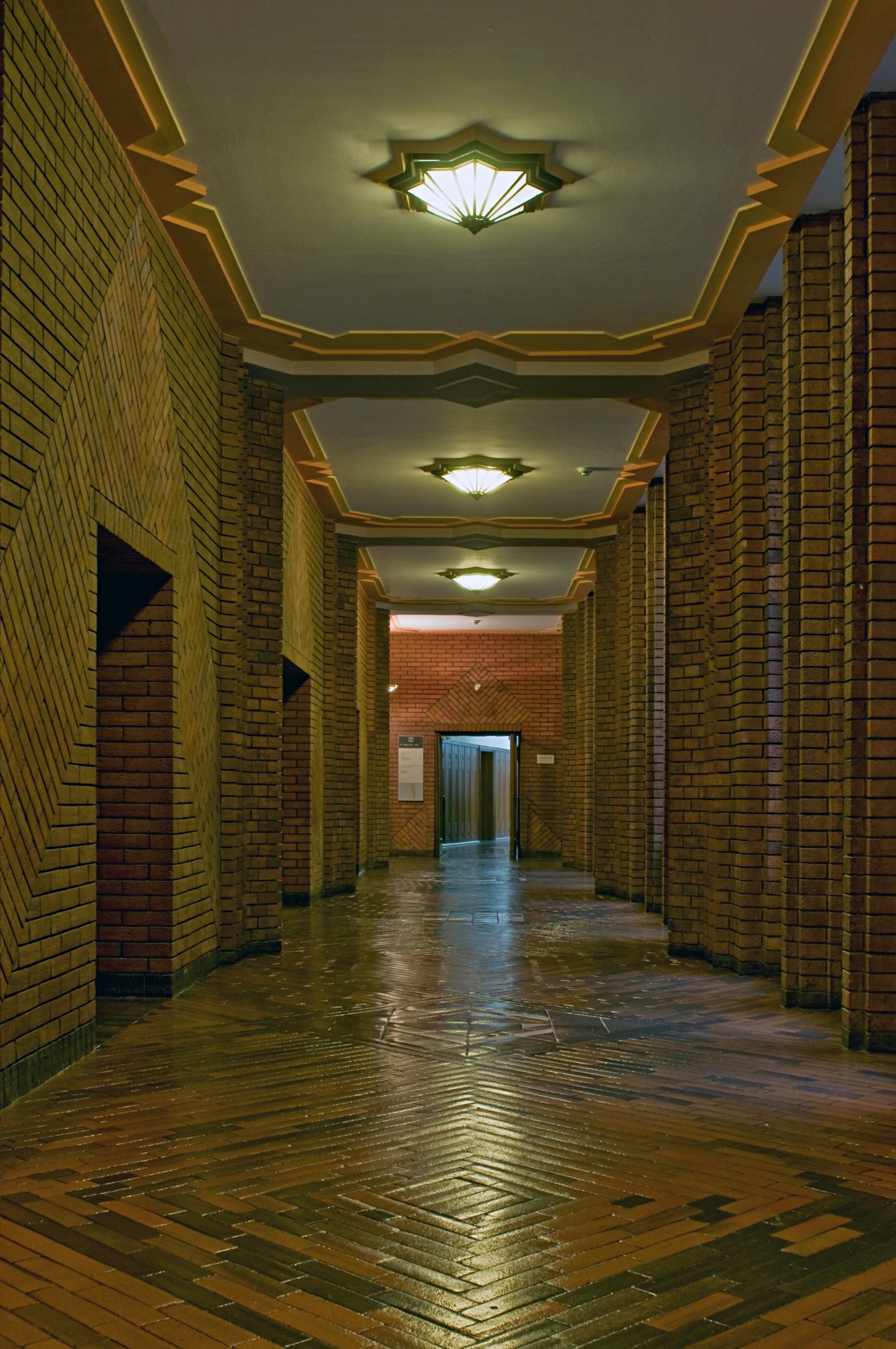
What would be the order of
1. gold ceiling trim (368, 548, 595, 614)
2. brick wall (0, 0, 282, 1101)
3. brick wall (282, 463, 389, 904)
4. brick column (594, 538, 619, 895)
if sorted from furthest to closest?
1. gold ceiling trim (368, 548, 595, 614)
2. brick column (594, 538, 619, 895)
3. brick wall (282, 463, 389, 904)
4. brick wall (0, 0, 282, 1101)

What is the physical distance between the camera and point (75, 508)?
17.2 feet

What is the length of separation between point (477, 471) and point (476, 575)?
5.17 m

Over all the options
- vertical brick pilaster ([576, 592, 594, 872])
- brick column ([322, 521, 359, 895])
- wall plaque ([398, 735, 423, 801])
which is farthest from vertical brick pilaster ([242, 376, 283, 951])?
wall plaque ([398, 735, 423, 801])

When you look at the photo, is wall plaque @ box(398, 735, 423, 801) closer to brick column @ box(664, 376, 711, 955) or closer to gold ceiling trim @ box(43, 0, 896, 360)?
brick column @ box(664, 376, 711, 955)

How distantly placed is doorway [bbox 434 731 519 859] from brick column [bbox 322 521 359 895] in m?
8.10

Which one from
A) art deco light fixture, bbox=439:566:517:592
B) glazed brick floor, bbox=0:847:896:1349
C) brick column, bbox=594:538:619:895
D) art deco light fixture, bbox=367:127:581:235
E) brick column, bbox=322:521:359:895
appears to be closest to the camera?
glazed brick floor, bbox=0:847:896:1349

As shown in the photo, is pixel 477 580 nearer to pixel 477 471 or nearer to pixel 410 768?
pixel 477 471

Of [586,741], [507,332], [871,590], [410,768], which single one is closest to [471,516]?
[586,741]

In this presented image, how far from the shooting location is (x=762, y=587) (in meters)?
8.16

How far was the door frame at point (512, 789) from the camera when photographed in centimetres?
2312

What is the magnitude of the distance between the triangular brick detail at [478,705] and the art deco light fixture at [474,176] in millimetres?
17596

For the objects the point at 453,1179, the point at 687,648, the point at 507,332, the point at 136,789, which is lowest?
the point at 453,1179

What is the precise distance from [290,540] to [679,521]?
3.89m

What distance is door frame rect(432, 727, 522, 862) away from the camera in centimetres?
2312
